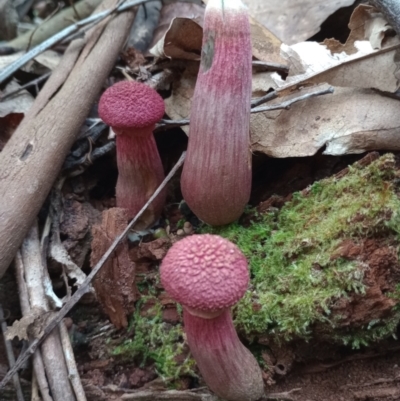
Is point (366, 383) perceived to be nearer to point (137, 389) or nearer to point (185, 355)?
point (185, 355)

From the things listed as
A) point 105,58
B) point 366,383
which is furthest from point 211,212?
point 105,58

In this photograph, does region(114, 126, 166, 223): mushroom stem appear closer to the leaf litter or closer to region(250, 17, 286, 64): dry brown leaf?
the leaf litter

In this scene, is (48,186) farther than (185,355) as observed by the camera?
Yes

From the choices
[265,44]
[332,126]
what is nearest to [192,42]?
[265,44]

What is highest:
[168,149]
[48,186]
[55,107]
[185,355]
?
[55,107]

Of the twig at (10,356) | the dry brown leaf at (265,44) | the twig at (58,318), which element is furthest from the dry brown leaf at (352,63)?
the twig at (10,356)

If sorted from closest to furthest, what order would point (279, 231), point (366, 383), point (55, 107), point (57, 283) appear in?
point (366, 383) < point (279, 231) < point (57, 283) < point (55, 107)

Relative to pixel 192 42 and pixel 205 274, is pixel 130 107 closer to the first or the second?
pixel 192 42
